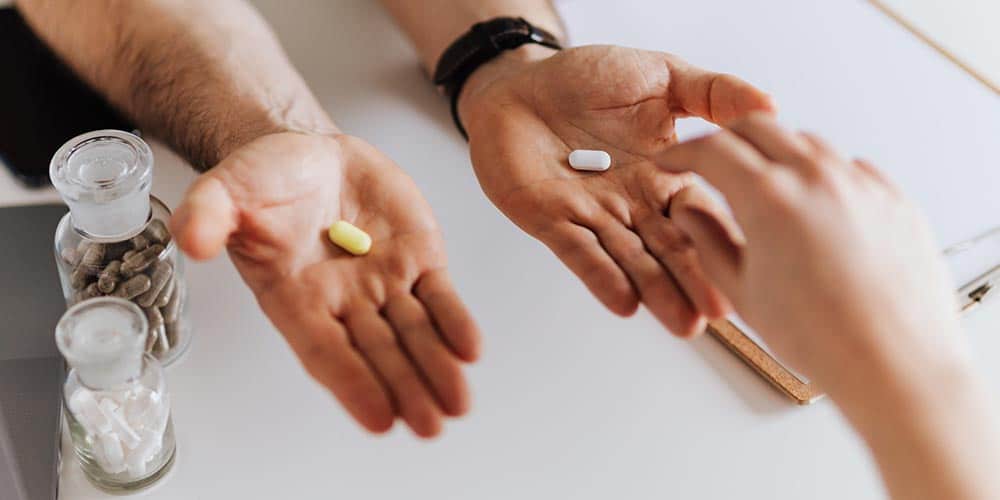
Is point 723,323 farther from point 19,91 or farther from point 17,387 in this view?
point 19,91

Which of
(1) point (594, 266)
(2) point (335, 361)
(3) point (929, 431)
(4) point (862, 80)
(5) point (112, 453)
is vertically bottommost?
(5) point (112, 453)

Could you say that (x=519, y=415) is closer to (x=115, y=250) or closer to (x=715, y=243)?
(x=715, y=243)

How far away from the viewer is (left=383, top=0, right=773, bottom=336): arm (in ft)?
2.91

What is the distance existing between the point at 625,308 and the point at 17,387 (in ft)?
1.98

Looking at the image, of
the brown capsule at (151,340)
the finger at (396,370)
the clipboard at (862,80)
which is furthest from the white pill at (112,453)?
the clipboard at (862,80)

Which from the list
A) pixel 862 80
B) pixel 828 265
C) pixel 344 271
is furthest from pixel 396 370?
pixel 862 80

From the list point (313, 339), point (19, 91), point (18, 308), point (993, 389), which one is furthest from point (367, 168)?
point (993, 389)

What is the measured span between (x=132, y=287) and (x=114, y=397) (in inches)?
4.4

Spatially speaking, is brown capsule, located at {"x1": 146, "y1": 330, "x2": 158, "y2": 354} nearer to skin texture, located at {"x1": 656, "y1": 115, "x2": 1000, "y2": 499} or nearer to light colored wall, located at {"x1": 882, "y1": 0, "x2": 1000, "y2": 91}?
skin texture, located at {"x1": 656, "y1": 115, "x2": 1000, "y2": 499}

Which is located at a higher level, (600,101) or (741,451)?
(600,101)

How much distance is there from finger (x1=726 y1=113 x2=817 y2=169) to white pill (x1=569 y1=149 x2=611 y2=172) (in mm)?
241

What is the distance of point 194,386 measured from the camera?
3.20ft

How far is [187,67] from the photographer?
4.20 ft

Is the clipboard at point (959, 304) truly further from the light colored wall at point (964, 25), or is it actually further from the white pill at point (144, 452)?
the white pill at point (144, 452)
